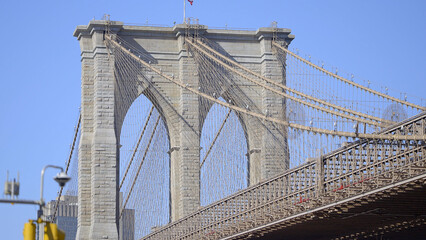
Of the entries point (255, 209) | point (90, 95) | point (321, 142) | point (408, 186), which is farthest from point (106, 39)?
point (408, 186)

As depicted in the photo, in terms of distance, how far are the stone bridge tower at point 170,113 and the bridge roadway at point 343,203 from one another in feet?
9.38

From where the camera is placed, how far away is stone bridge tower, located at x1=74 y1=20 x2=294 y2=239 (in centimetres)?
7650

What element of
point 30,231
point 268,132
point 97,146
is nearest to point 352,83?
point 268,132

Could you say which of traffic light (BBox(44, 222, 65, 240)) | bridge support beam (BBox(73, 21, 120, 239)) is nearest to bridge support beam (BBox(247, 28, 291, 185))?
bridge support beam (BBox(73, 21, 120, 239))

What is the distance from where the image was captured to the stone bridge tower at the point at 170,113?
7650 cm

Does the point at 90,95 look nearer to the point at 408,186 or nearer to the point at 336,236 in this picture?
the point at 336,236

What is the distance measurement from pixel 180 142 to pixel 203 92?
11.2 ft

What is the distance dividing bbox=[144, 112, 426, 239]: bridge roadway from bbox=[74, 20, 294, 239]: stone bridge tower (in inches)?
113

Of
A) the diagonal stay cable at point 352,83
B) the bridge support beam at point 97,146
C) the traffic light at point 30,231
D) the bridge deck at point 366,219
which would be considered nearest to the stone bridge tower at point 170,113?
the bridge support beam at point 97,146

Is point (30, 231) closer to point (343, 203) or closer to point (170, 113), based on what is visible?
point (343, 203)

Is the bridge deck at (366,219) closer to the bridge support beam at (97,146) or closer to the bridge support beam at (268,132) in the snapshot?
the bridge support beam at (268,132)

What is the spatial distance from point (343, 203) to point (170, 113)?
87.3ft

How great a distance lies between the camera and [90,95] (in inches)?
3095

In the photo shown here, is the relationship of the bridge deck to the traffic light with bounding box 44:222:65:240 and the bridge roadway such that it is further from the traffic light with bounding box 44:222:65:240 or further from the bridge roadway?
the traffic light with bounding box 44:222:65:240
